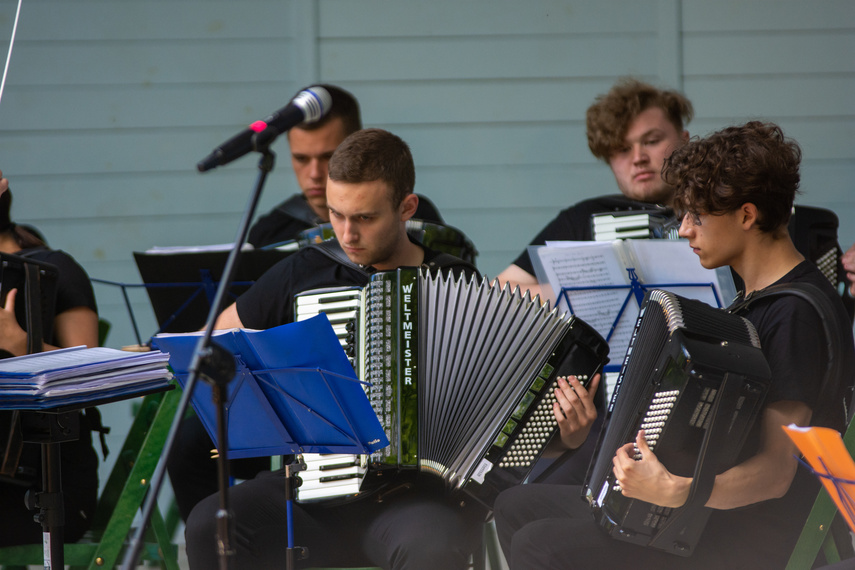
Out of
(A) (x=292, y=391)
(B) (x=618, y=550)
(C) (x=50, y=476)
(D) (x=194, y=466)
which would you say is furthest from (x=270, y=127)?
(D) (x=194, y=466)

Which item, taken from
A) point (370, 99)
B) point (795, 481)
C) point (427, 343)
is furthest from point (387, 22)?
point (795, 481)

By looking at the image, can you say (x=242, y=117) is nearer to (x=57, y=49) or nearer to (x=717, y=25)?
(x=57, y=49)

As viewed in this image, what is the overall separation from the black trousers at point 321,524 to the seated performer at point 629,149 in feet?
3.29

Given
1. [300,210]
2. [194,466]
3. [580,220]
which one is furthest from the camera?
[300,210]

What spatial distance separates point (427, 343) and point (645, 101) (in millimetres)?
1447

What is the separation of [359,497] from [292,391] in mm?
499

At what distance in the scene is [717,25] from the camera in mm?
4051

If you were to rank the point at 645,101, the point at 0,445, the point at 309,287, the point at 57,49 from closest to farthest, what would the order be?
the point at 0,445, the point at 309,287, the point at 645,101, the point at 57,49

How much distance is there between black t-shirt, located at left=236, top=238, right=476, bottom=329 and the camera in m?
2.54

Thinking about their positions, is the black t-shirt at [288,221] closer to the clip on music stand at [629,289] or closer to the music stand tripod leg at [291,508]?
the clip on music stand at [629,289]

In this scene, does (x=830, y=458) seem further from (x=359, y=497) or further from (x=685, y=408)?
(x=359, y=497)

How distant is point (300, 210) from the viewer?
351 cm

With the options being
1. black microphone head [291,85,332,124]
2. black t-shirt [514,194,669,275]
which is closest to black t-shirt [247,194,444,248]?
black t-shirt [514,194,669,275]

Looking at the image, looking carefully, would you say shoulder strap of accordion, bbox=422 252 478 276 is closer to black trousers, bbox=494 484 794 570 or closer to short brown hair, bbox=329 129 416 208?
short brown hair, bbox=329 129 416 208
